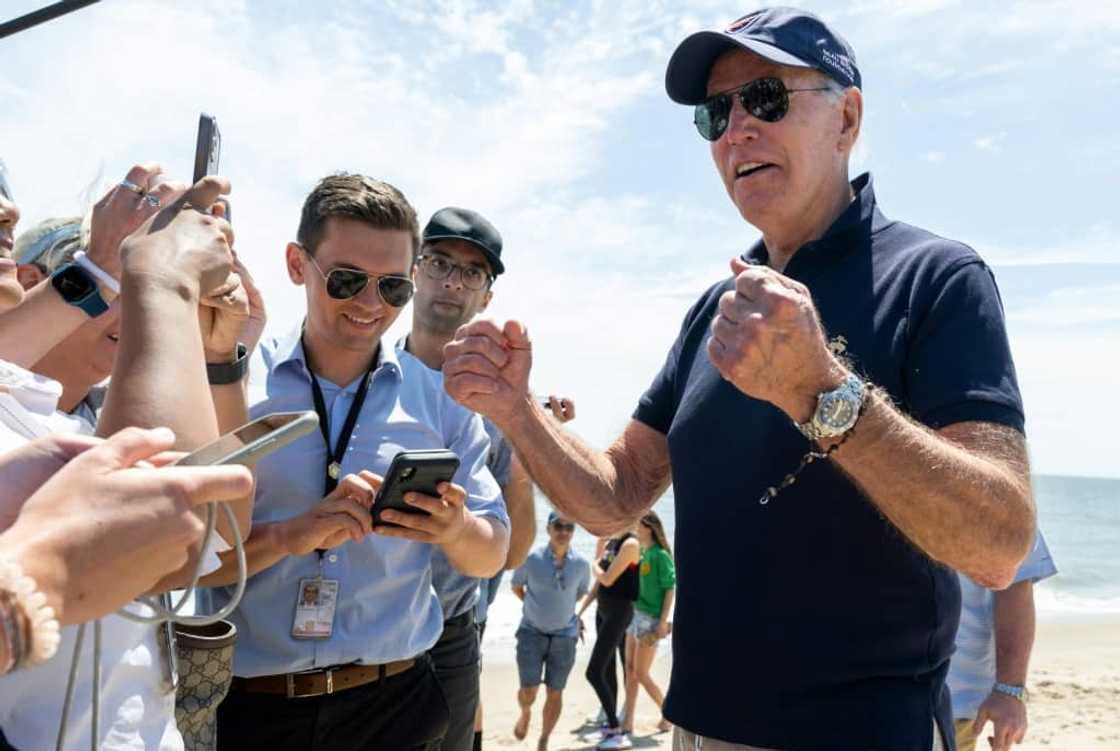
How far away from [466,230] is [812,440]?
270cm

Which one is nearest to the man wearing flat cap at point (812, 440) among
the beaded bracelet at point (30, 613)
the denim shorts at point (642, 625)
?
the beaded bracelet at point (30, 613)

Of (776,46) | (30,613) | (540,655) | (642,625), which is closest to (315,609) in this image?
(30,613)

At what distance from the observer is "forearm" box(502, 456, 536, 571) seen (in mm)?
3895

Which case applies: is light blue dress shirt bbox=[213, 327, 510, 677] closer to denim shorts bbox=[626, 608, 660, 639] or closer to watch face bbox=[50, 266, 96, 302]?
watch face bbox=[50, 266, 96, 302]

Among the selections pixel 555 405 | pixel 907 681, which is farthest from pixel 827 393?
pixel 555 405

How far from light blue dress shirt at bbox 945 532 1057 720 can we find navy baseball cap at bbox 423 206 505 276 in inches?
98.3

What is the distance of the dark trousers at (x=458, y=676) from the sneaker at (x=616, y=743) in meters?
6.22

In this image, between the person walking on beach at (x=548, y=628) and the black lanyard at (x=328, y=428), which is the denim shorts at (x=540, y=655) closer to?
the person walking on beach at (x=548, y=628)

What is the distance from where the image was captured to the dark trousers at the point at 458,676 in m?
3.54

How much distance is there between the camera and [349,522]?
7.93ft

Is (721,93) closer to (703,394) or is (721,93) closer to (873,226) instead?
(873,226)

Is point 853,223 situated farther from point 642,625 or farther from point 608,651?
point 642,625

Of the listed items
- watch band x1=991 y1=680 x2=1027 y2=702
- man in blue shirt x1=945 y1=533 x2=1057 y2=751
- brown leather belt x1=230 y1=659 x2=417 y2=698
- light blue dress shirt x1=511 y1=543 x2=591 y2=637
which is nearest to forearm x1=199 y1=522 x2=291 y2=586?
brown leather belt x1=230 y1=659 x2=417 y2=698

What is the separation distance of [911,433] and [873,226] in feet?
2.37
